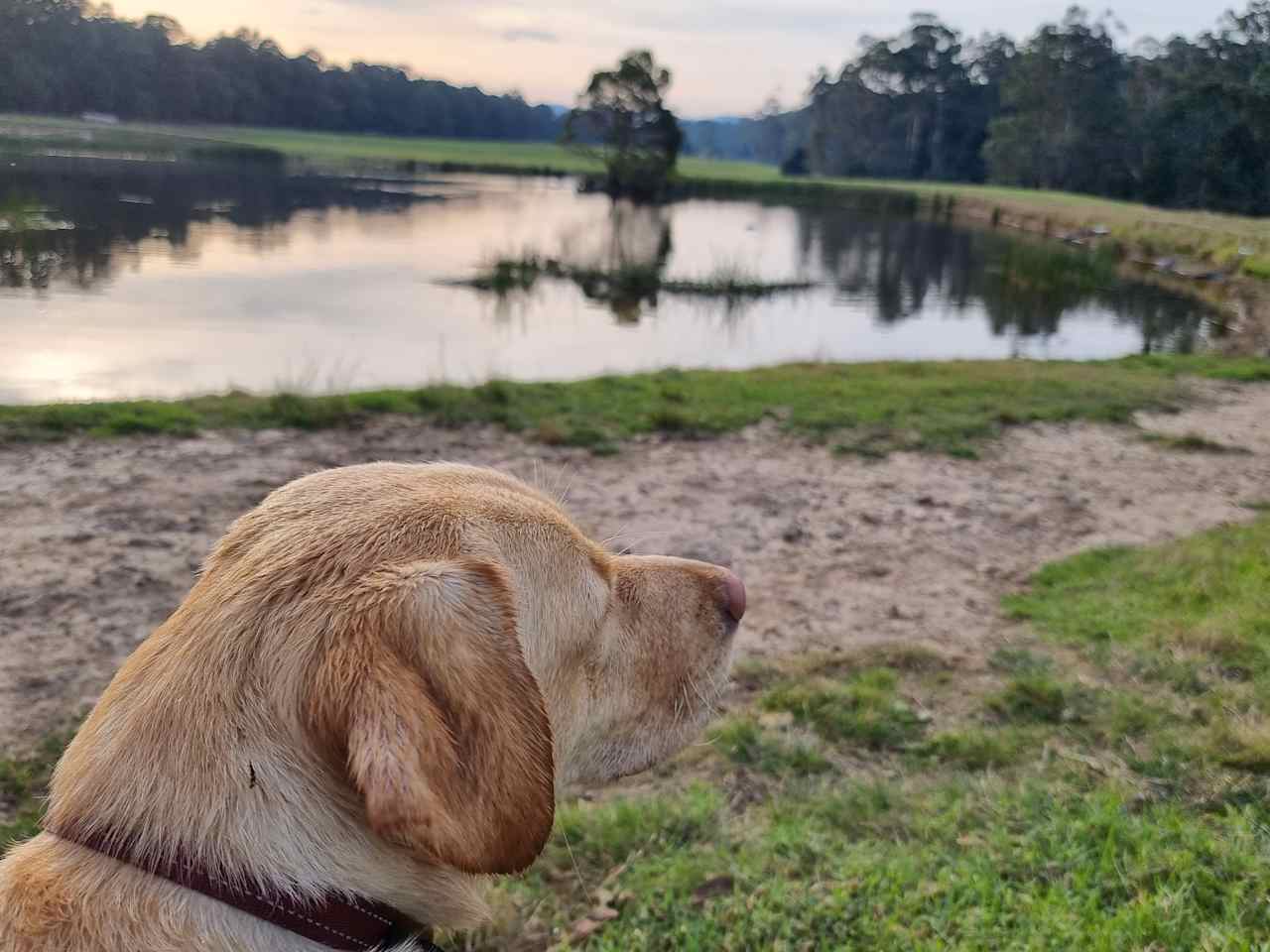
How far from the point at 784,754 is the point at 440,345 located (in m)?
13.0

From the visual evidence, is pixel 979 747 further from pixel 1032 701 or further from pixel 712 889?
pixel 712 889

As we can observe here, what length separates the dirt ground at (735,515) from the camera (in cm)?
552

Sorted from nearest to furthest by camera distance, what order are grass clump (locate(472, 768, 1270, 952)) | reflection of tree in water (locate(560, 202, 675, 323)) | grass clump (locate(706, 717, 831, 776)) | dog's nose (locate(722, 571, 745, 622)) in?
dog's nose (locate(722, 571, 745, 622)), grass clump (locate(472, 768, 1270, 952)), grass clump (locate(706, 717, 831, 776)), reflection of tree in water (locate(560, 202, 675, 323))

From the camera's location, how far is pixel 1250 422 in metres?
11.2

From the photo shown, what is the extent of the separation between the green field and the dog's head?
3241cm

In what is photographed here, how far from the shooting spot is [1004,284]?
1173 inches

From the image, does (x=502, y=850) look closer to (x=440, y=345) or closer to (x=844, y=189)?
(x=440, y=345)

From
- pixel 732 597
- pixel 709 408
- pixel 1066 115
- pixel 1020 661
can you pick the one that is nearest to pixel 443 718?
pixel 732 597

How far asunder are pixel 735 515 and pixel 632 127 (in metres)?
→ 67.5

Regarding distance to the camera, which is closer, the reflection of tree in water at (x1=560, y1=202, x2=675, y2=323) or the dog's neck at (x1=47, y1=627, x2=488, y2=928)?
the dog's neck at (x1=47, y1=627, x2=488, y2=928)

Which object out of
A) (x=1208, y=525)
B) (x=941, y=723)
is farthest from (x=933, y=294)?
(x=941, y=723)

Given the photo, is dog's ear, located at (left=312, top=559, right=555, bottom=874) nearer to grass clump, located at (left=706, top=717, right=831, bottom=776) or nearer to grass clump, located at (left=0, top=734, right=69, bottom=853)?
grass clump, located at (left=706, top=717, right=831, bottom=776)

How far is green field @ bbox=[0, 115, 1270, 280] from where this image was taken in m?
36.5

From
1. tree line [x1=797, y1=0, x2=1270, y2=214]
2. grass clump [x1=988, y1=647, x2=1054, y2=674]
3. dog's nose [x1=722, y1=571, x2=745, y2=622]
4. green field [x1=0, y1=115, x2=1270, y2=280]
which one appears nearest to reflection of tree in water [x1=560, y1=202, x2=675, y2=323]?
grass clump [x1=988, y1=647, x2=1054, y2=674]
